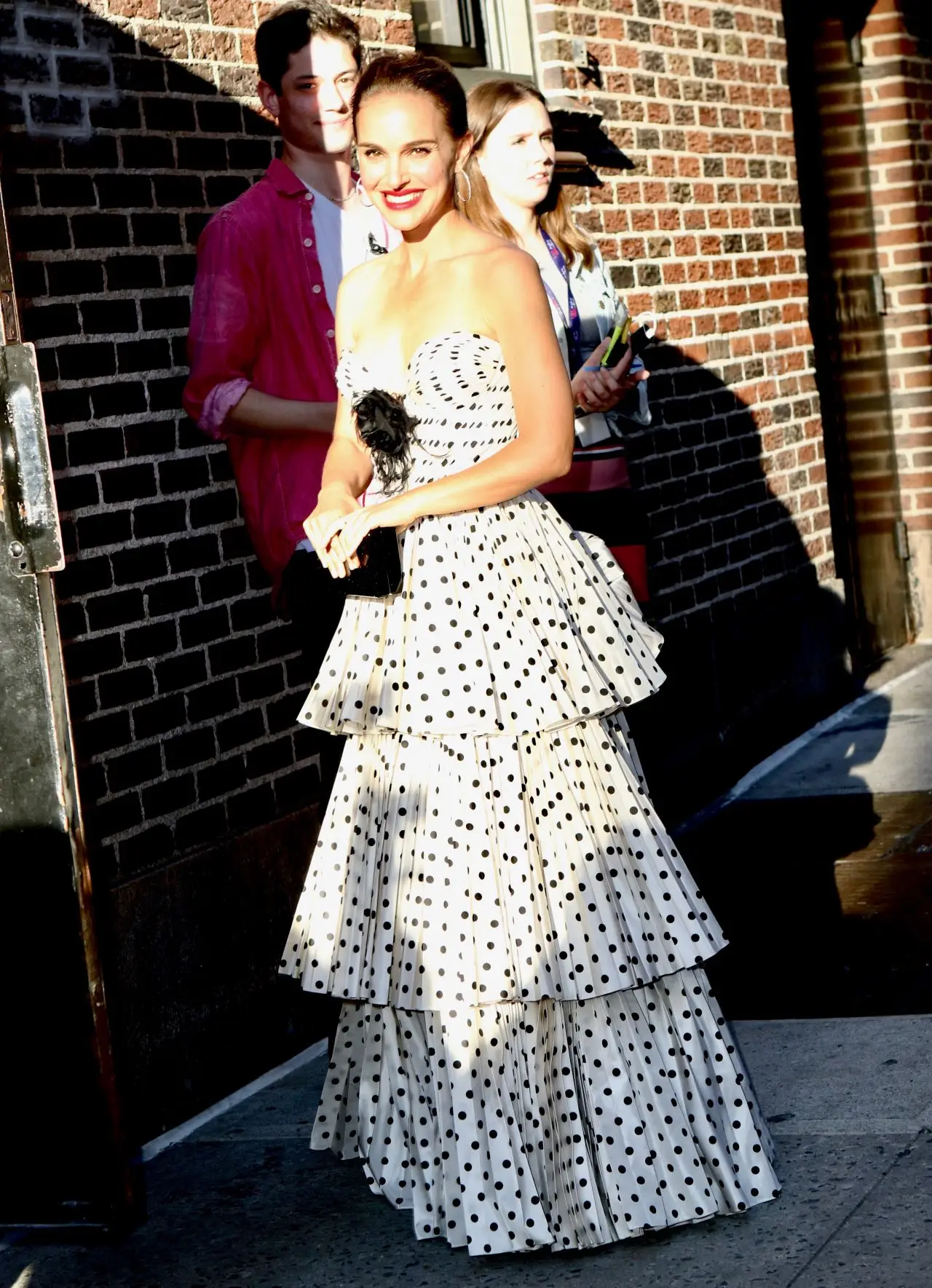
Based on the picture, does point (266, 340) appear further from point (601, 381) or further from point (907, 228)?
point (907, 228)

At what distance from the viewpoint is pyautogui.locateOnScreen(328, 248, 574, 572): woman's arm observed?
13.0 feet

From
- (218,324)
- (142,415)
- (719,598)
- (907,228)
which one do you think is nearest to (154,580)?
(142,415)

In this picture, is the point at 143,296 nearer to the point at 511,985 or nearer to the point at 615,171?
the point at 511,985

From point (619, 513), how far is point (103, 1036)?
105 inches

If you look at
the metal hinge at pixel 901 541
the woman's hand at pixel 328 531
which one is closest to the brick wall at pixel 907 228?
the metal hinge at pixel 901 541

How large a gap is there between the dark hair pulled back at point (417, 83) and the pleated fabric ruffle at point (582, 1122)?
1777 mm

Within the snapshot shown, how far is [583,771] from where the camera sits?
163 inches

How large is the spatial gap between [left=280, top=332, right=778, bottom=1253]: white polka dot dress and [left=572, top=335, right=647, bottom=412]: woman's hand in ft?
5.48

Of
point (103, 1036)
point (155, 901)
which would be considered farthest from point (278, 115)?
point (103, 1036)

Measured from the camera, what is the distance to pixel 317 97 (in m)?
5.50

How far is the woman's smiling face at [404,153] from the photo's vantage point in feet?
13.1

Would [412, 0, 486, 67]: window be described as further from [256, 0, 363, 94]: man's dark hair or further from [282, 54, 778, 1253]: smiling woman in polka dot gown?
[282, 54, 778, 1253]: smiling woman in polka dot gown

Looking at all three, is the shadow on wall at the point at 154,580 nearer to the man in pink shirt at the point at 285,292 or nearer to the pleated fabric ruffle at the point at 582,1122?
the man in pink shirt at the point at 285,292

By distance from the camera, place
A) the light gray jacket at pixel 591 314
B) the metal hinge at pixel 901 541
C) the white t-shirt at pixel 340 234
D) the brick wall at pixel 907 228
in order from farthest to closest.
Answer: the metal hinge at pixel 901 541, the brick wall at pixel 907 228, the light gray jacket at pixel 591 314, the white t-shirt at pixel 340 234
